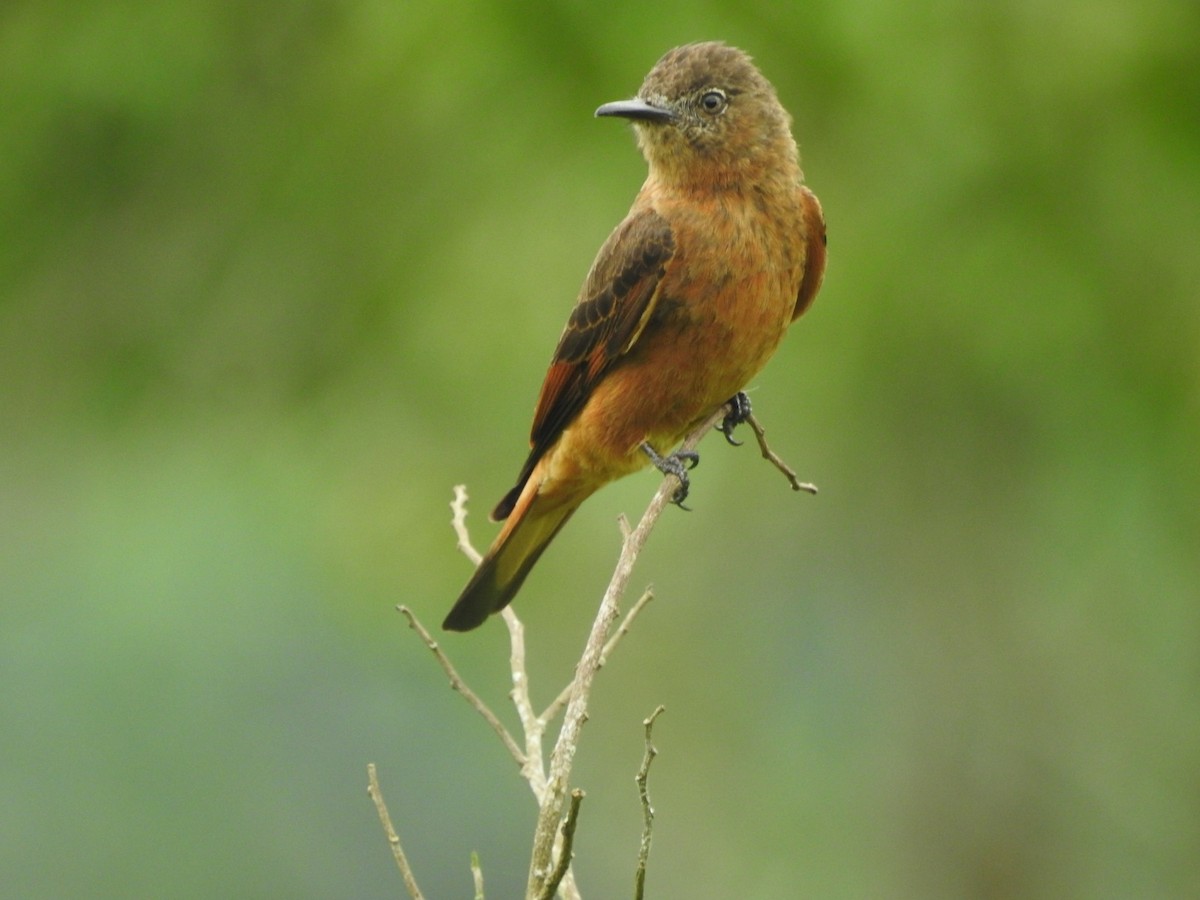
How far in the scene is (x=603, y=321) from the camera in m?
4.66

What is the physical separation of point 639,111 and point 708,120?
0.23 meters

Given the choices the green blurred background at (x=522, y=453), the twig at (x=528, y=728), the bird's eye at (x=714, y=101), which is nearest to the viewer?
the twig at (x=528, y=728)

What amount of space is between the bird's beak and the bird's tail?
115 centimetres

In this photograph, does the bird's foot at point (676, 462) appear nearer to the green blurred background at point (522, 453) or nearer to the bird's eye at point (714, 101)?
the bird's eye at point (714, 101)

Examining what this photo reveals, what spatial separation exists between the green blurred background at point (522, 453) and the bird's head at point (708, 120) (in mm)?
1050

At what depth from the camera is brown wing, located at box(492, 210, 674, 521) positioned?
14.9 ft

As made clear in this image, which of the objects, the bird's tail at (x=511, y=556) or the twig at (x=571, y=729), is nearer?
the twig at (x=571, y=729)

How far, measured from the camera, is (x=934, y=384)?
6.24m

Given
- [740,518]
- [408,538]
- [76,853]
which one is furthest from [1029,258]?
[76,853]

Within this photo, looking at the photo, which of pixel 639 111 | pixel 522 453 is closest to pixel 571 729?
pixel 639 111

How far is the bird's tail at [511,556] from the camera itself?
4605mm

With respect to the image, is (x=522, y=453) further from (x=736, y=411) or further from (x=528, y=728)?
(x=528, y=728)

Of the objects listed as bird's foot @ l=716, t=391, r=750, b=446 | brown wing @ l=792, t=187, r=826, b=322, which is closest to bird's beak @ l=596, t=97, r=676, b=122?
brown wing @ l=792, t=187, r=826, b=322

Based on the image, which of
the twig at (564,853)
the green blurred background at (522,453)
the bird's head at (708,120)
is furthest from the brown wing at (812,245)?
the twig at (564,853)
